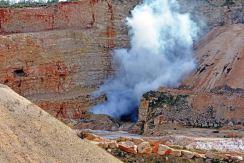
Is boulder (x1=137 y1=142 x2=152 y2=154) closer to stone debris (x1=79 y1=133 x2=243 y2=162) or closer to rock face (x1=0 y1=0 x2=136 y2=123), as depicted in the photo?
stone debris (x1=79 y1=133 x2=243 y2=162)

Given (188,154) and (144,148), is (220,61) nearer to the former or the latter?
(188,154)

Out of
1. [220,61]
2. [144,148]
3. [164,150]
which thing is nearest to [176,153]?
[164,150]

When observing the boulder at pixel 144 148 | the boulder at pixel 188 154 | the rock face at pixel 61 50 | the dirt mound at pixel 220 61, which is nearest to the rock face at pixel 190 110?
the dirt mound at pixel 220 61

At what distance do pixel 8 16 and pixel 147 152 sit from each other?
26.5 metres

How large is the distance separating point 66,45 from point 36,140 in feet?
96.1

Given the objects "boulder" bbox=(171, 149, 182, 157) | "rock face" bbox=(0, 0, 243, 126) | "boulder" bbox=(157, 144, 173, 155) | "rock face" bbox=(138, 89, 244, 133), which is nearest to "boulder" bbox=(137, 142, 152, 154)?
"boulder" bbox=(157, 144, 173, 155)

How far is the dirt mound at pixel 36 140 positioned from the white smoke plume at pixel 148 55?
86.7 feet

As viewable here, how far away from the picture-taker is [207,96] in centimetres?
4747

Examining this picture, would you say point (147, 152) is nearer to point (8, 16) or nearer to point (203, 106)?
point (203, 106)

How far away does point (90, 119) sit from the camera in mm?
52375

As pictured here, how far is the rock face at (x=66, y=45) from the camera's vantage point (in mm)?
52406

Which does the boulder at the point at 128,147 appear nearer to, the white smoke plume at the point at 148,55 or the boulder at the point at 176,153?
the boulder at the point at 176,153

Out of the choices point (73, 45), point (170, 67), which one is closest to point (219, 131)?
point (170, 67)

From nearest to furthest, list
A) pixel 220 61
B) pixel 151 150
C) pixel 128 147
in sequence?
pixel 128 147 → pixel 151 150 → pixel 220 61
